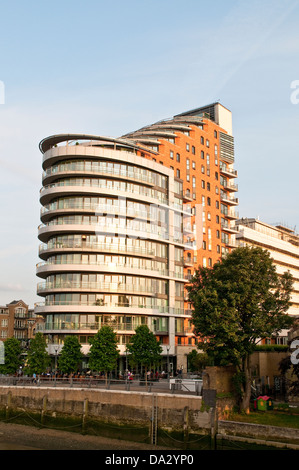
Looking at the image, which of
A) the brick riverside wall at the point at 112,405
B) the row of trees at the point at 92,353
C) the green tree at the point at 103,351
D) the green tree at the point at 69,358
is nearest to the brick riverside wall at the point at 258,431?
the brick riverside wall at the point at 112,405

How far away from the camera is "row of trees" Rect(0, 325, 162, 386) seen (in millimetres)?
48938

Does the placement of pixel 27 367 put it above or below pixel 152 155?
below

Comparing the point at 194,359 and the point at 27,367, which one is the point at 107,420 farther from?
the point at 194,359

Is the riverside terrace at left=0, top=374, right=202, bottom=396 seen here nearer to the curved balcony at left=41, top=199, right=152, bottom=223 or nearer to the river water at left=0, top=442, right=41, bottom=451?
the river water at left=0, top=442, right=41, bottom=451

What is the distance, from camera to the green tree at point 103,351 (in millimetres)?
48781

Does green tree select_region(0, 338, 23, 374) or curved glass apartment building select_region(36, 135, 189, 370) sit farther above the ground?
curved glass apartment building select_region(36, 135, 189, 370)

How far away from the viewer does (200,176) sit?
77.2 m

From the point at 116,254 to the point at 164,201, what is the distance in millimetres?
11548

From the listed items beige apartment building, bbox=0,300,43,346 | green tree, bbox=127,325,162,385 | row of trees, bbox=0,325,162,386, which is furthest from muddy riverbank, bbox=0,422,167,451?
beige apartment building, bbox=0,300,43,346

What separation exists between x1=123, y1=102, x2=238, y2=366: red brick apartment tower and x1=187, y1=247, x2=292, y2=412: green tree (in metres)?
29.4

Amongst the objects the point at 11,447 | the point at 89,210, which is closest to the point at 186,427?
the point at 11,447

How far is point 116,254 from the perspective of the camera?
6169 centimetres

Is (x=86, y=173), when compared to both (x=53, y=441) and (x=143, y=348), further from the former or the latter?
(x=53, y=441)

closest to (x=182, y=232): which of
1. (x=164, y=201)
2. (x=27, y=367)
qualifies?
(x=164, y=201)
